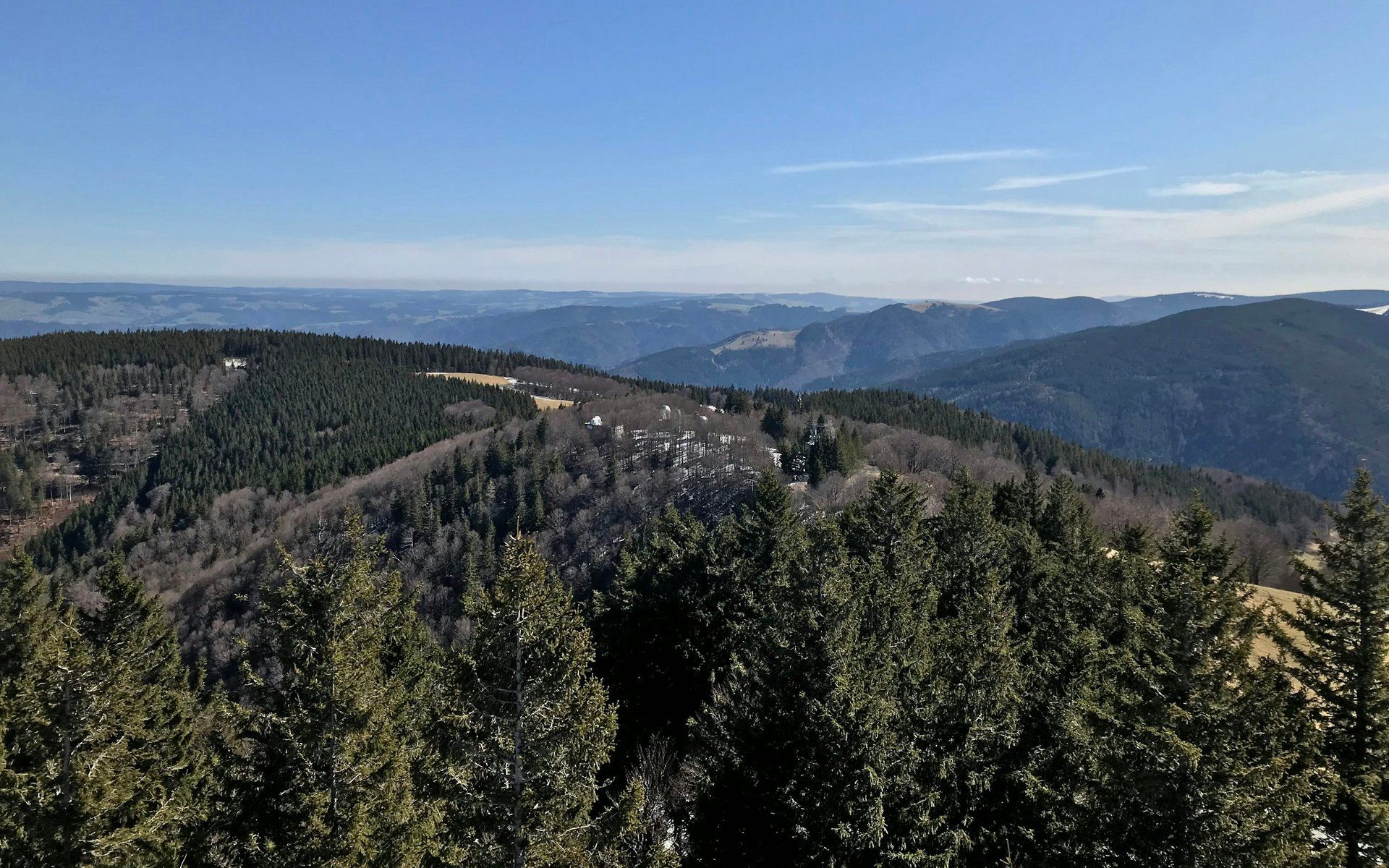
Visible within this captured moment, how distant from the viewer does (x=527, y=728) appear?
13.3 m

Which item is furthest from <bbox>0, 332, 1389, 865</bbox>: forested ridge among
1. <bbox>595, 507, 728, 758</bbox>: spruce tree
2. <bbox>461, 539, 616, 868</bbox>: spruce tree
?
<bbox>595, 507, 728, 758</bbox>: spruce tree

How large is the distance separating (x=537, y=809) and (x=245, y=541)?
12153cm

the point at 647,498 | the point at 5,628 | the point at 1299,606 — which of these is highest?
the point at 1299,606

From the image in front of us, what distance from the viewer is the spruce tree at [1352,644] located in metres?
16.0

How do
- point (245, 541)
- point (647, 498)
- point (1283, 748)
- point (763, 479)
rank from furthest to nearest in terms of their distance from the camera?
point (245, 541), point (647, 498), point (763, 479), point (1283, 748)

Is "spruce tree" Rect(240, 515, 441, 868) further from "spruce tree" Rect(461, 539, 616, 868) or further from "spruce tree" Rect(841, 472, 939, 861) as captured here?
"spruce tree" Rect(841, 472, 939, 861)

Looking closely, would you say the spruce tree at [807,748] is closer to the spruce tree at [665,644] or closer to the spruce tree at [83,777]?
the spruce tree at [665,644]

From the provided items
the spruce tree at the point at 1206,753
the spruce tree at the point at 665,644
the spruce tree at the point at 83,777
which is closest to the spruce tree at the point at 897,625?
the spruce tree at the point at 1206,753

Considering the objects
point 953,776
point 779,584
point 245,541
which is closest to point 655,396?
point 245,541

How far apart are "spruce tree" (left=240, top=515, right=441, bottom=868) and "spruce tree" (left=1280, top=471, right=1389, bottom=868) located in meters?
19.5

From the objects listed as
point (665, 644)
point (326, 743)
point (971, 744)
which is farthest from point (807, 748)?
point (665, 644)

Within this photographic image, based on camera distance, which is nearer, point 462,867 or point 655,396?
point 462,867

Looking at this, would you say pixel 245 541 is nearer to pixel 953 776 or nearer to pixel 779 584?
pixel 779 584

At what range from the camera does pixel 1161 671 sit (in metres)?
13.7
